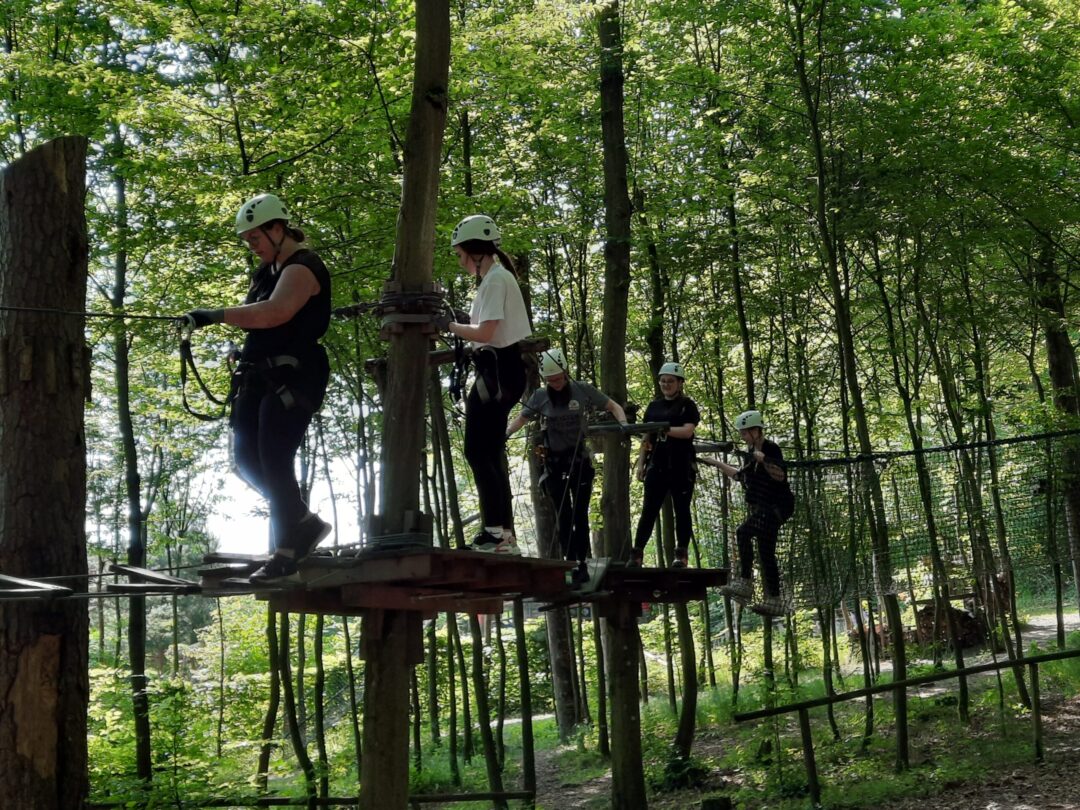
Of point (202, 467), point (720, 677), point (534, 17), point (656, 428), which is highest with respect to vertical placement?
point (534, 17)

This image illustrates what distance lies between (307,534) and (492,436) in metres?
1.10

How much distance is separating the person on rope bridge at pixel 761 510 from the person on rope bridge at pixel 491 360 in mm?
2823

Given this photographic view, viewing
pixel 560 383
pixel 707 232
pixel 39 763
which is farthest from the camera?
pixel 707 232

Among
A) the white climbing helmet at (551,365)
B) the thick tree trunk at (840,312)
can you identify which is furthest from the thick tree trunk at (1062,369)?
the white climbing helmet at (551,365)

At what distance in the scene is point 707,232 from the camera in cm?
1059

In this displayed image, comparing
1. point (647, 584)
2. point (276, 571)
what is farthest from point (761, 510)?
point (276, 571)

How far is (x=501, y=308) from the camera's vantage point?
4.96 meters

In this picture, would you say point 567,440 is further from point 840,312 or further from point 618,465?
point 840,312

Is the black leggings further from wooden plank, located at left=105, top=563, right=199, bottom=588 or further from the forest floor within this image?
the forest floor

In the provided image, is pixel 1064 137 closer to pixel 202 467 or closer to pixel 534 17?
pixel 534 17

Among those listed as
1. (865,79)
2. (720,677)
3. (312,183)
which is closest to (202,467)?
(720,677)

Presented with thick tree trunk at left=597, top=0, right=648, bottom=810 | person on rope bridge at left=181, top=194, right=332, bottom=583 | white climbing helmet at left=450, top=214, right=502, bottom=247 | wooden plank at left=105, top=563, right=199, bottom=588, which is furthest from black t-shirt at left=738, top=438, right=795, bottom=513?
wooden plank at left=105, top=563, right=199, bottom=588

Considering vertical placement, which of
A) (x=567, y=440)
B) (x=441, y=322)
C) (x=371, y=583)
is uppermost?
(x=441, y=322)

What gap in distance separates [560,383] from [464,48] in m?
3.57
